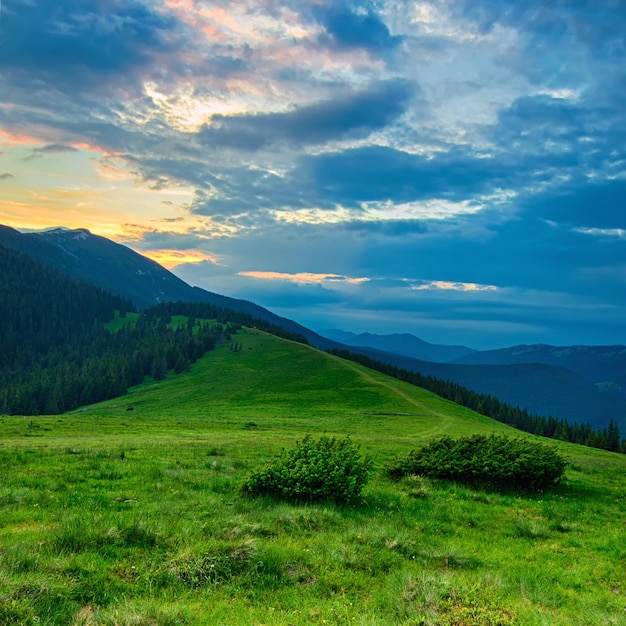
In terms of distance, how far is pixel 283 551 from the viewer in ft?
31.8

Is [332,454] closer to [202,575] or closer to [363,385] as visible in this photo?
[202,575]

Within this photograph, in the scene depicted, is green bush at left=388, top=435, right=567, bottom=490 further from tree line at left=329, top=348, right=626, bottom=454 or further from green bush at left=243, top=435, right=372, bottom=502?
tree line at left=329, top=348, right=626, bottom=454

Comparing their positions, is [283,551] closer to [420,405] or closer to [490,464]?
[490,464]

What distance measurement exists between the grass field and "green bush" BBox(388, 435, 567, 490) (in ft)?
2.91

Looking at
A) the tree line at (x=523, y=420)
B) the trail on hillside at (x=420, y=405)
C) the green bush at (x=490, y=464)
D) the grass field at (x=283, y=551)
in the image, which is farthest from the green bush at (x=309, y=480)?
the tree line at (x=523, y=420)

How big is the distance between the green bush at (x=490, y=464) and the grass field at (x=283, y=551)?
34.9 inches

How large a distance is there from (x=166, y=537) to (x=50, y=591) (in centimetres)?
298

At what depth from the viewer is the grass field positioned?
24.4ft

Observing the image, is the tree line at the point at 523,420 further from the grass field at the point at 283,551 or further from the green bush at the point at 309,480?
the green bush at the point at 309,480

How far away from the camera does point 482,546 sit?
38.5ft

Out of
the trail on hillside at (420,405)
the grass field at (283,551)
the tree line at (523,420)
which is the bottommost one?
the tree line at (523,420)

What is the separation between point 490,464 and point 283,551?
40.1 ft

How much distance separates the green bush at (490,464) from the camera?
18.8m

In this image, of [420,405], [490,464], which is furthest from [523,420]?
[490,464]
